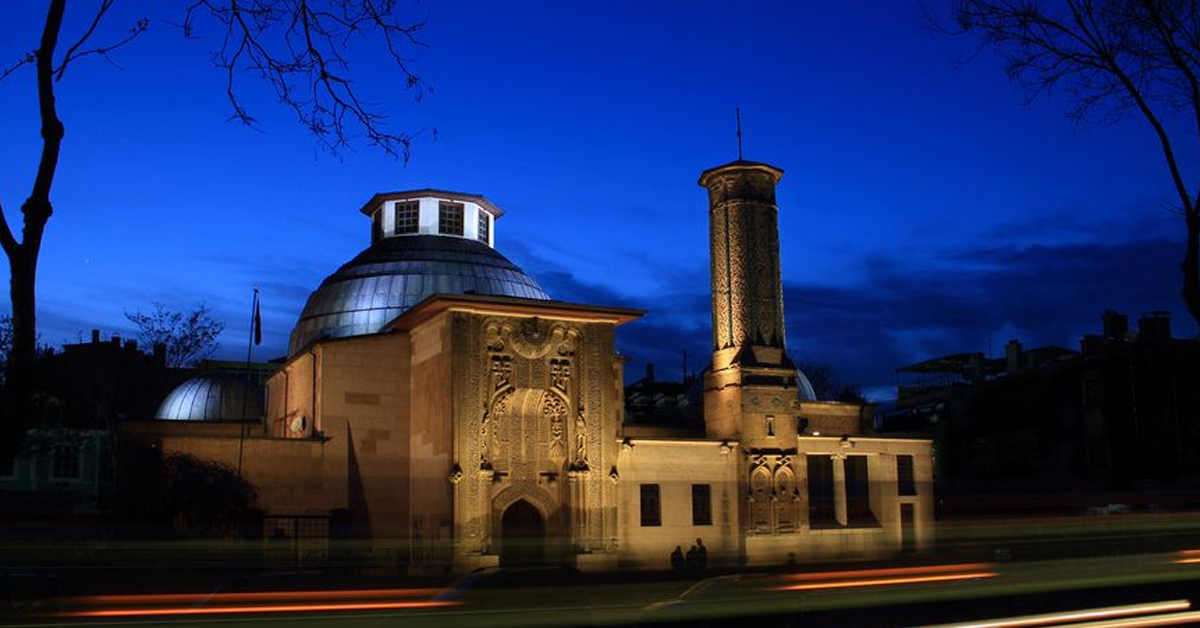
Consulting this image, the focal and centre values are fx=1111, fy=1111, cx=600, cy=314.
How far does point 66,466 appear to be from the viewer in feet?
170

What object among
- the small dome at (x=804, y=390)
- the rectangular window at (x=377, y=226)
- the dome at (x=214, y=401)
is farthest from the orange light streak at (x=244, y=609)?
the small dome at (x=804, y=390)

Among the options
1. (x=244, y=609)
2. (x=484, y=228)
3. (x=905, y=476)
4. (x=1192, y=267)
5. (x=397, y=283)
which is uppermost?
(x=484, y=228)

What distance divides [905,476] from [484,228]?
16.6 m

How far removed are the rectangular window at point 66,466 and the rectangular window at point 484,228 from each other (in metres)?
24.6

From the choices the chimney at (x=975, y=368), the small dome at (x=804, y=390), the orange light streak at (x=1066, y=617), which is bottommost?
the orange light streak at (x=1066, y=617)

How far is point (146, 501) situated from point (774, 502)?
16544 millimetres

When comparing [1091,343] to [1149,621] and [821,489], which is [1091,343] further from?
[1149,621]

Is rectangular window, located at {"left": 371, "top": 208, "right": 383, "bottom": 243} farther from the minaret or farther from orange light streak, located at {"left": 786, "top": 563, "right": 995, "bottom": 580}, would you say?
orange light streak, located at {"left": 786, "top": 563, "right": 995, "bottom": 580}

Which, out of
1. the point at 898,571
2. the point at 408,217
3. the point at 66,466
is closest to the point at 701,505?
the point at 408,217

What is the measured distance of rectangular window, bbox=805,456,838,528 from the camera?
34781mm

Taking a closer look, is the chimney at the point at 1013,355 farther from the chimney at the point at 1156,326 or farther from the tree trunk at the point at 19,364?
the tree trunk at the point at 19,364

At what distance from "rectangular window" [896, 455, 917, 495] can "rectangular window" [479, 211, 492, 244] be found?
52.0 ft

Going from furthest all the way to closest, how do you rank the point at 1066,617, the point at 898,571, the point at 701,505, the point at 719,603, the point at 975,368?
the point at 975,368 < the point at 701,505 < the point at 898,571 < the point at 719,603 < the point at 1066,617

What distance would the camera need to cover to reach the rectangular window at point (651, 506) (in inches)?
1165
